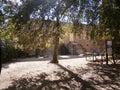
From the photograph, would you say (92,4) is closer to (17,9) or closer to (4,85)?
(17,9)

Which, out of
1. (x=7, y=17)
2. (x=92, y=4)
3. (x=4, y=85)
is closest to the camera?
(x=4, y=85)

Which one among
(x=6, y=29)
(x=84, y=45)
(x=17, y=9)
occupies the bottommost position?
(x=84, y=45)

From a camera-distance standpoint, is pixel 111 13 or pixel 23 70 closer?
pixel 111 13

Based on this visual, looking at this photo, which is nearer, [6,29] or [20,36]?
[20,36]

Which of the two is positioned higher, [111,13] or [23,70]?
[111,13]

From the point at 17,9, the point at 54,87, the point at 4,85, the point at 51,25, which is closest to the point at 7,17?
the point at 17,9

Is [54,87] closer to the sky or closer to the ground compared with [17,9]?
closer to the ground

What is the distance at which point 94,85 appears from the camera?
11.0 metres

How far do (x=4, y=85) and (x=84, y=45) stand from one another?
35.2 meters

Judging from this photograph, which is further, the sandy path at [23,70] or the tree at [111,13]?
the sandy path at [23,70]

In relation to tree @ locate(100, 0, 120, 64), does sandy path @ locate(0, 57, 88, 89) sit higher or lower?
lower

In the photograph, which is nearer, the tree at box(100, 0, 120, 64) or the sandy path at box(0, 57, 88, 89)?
the tree at box(100, 0, 120, 64)

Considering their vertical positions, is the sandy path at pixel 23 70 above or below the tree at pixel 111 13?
below

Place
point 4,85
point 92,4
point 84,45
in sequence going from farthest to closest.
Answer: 1. point 84,45
2. point 92,4
3. point 4,85
